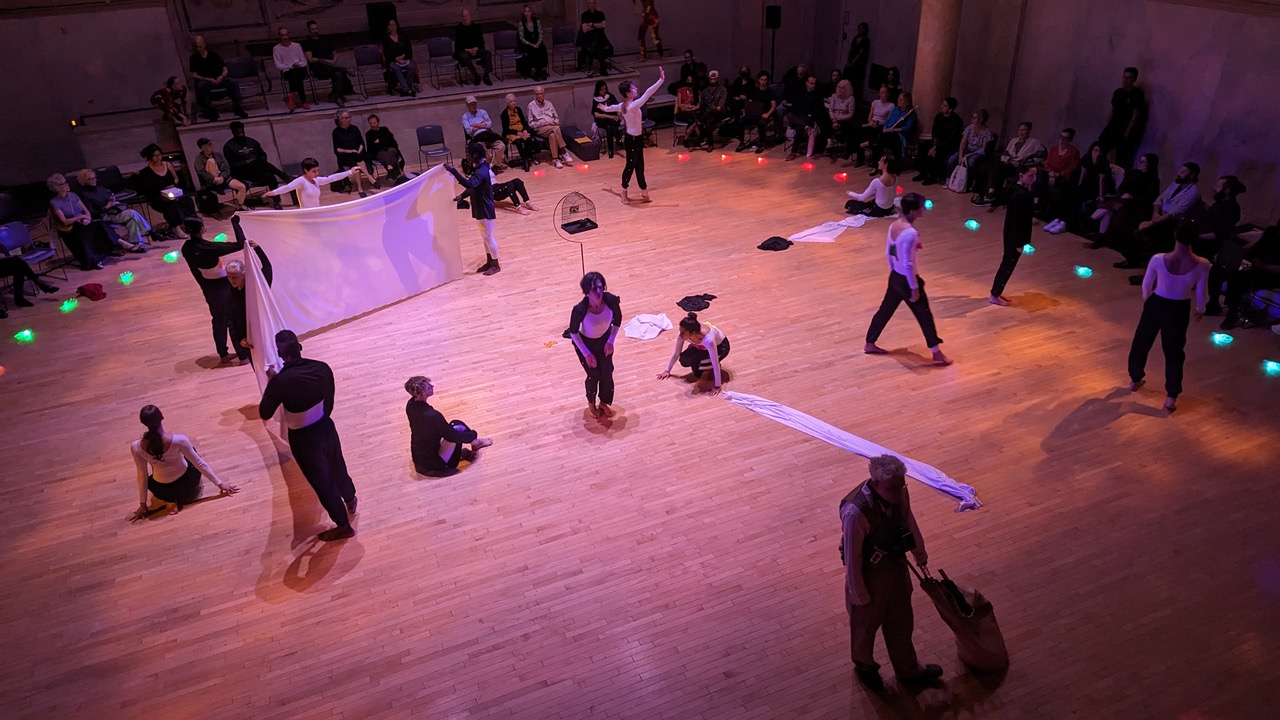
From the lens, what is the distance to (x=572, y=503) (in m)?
6.09

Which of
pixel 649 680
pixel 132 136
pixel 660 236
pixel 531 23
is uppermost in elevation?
pixel 531 23

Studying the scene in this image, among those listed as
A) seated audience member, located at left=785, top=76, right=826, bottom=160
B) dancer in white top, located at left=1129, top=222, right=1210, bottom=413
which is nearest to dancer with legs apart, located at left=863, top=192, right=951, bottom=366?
dancer in white top, located at left=1129, top=222, right=1210, bottom=413

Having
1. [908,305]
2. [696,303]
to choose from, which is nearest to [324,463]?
[696,303]

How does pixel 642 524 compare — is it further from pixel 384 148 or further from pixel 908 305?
pixel 384 148

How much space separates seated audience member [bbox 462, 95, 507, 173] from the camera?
12898 mm

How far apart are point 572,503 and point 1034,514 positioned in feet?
10.7

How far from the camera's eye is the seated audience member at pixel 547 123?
13.3 metres

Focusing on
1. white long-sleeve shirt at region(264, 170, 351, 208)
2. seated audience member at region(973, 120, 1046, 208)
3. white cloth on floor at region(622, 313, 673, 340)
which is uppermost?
white long-sleeve shirt at region(264, 170, 351, 208)

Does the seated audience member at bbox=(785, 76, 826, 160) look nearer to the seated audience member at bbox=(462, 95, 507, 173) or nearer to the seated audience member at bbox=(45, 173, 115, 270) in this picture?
the seated audience member at bbox=(462, 95, 507, 173)

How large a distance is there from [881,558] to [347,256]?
254 inches

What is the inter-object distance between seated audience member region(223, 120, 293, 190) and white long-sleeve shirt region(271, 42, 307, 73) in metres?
1.59

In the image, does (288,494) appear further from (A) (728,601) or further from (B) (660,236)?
(B) (660,236)

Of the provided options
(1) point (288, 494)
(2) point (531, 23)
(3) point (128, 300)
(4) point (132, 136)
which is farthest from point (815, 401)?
(4) point (132, 136)

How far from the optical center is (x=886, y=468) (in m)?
3.77
